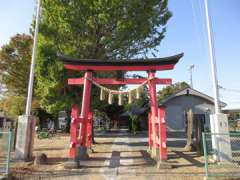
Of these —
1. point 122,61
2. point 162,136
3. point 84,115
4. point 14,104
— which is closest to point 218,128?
point 162,136

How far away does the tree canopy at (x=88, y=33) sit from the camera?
11.6 metres

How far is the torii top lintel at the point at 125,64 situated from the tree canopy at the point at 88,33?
10.2ft

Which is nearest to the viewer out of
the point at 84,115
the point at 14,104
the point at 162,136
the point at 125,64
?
the point at 162,136

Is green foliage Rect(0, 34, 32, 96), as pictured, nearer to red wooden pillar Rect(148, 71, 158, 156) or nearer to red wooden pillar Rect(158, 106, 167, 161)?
red wooden pillar Rect(148, 71, 158, 156)

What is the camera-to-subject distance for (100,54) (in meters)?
13.3

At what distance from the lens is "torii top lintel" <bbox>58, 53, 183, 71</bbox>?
9.05 m

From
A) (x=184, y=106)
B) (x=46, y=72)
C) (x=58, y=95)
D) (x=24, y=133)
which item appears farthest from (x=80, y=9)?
(x=184, y=106)

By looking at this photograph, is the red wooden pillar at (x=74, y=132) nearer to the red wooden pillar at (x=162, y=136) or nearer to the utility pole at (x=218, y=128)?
the red wooden pillar at (x=162, y=136)

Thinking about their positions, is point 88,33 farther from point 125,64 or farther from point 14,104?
point 14,104

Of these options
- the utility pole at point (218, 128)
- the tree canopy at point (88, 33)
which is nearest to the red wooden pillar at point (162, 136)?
the utility pole at point (218, 128)

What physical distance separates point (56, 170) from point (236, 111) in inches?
1605

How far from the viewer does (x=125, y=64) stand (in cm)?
929

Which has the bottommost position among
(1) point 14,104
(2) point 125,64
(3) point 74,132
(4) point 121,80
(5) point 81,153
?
(5) point 81,153

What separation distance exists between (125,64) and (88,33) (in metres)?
4.49
